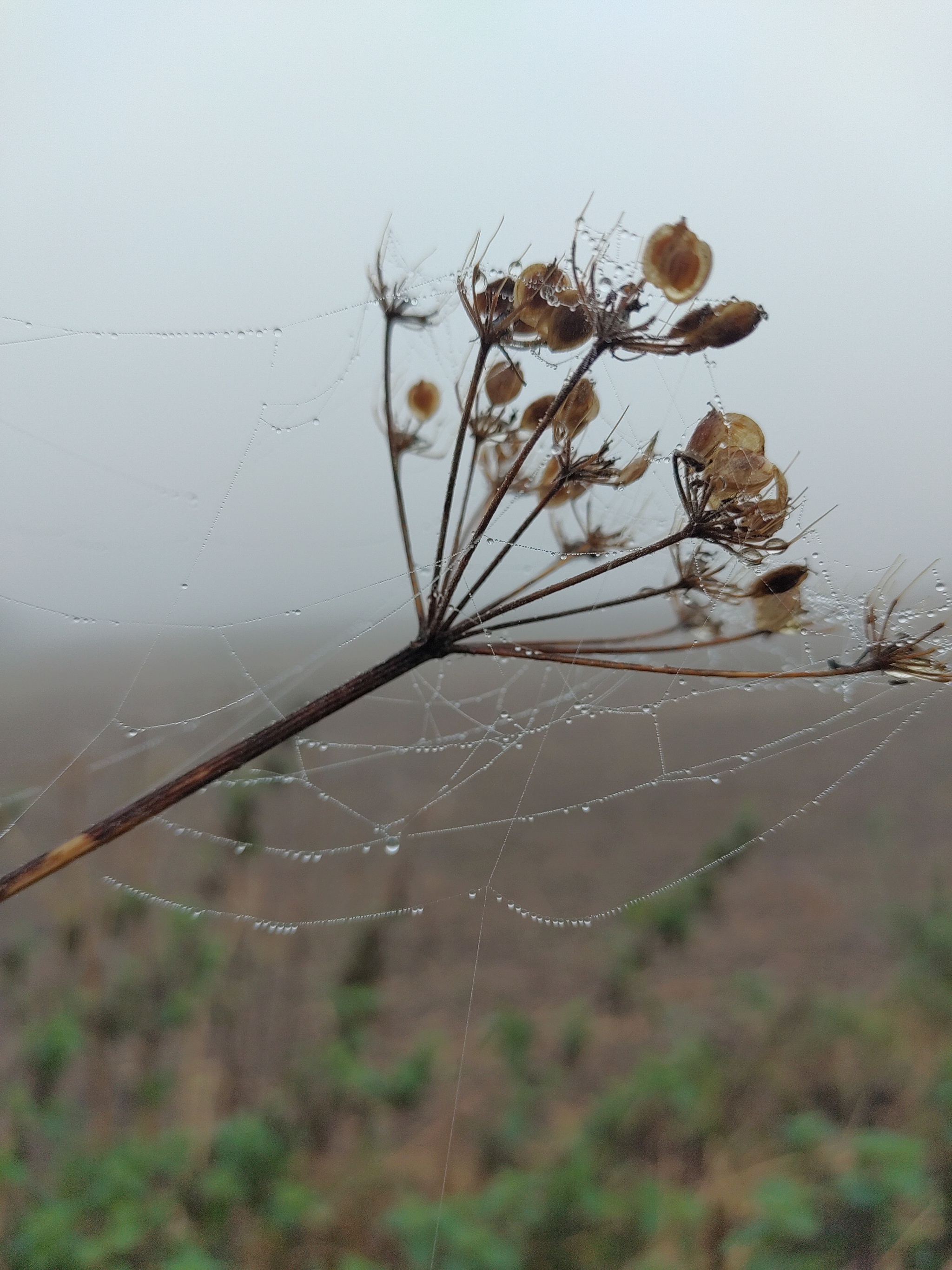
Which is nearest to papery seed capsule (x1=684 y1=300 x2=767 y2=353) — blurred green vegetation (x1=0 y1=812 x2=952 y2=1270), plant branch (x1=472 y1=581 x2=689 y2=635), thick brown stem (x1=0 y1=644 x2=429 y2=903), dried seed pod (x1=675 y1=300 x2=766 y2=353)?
dried seed pod (x1=675 y1=300 x2=766 y2=353)

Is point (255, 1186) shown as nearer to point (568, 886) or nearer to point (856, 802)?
point (568, 886)

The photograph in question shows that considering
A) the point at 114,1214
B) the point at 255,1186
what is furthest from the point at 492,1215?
the point at 114,1214

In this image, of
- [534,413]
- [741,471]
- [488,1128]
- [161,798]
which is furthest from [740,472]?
[488,1128]

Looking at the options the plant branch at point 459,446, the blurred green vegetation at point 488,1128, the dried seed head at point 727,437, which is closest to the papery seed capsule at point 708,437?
the dried seed head at point 727,437

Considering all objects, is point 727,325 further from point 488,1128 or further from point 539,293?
point 488,1128

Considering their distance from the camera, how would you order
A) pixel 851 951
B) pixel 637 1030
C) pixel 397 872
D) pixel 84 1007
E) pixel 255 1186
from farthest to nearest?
pixel 851 951 < pixel 637 1030 < pixel 397 872 < pixel 84 1007 < pixel 255 1186

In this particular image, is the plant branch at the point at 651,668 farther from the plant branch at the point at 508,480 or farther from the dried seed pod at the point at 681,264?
the dried seed pod at the point at 681,264
